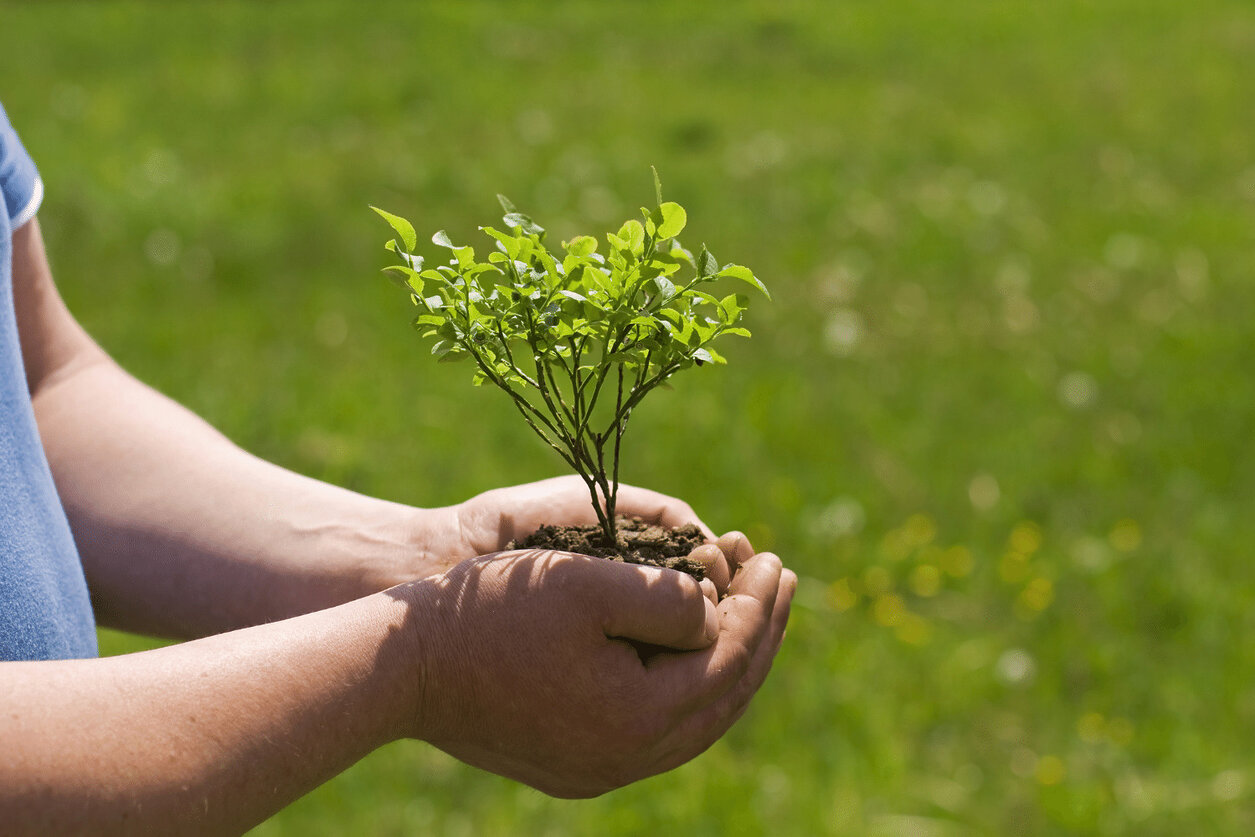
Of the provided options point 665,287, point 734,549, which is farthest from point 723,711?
point 665,287

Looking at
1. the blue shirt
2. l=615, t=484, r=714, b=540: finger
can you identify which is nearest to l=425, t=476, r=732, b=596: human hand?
l=615, t=484, r=714, b=540: finger

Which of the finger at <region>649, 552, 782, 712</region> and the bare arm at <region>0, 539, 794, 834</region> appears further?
the finger at <region>649, 552, 782, 712</region>

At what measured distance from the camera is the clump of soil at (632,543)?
1.56 m

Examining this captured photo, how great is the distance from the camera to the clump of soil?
5.11 feet

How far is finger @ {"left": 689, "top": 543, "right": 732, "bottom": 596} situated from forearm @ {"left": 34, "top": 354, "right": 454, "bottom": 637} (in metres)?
0.38

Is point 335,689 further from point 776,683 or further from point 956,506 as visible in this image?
point 956,506

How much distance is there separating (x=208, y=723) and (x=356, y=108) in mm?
6046

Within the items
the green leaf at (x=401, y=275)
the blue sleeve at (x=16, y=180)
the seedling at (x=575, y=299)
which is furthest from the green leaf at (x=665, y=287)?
the blue sleeve at (x=16, y=180)

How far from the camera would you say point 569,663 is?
139 cm

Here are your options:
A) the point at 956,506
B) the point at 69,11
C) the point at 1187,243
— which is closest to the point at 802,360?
the point at 956,506

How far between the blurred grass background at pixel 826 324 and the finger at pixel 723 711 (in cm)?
141

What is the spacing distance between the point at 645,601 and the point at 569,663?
12cm

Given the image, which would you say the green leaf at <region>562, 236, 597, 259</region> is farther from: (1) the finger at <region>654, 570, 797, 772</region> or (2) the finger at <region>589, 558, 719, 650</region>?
(1) the finger at <region>654, 570, 797, 772</region>

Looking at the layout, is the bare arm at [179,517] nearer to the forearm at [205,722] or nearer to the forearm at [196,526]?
the forearm at [196,526]
